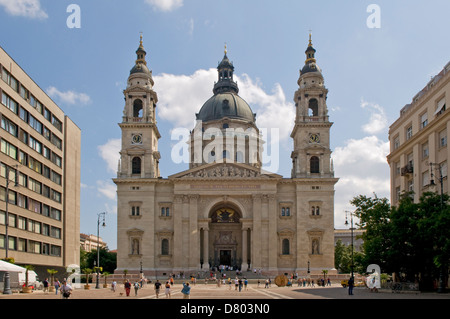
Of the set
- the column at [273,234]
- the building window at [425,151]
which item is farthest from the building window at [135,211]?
the building window at [425,151]

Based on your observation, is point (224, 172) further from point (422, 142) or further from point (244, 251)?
point (422, 142)

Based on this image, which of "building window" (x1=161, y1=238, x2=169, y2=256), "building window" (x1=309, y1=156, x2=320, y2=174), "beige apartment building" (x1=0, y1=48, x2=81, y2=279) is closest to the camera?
"beige apartment building" (x1=0, y1=48, x2=81, y2=279)

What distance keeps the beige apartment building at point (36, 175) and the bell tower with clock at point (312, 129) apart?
32424 mm

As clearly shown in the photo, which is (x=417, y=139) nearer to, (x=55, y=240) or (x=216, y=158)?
(x=55, y=240)

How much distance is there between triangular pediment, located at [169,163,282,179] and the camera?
8081 centimetres

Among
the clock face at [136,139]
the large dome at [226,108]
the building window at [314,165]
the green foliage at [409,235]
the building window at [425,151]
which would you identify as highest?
the large dome at [226,108]

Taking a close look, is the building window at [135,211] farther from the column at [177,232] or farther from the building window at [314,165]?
the building window at [314,165]

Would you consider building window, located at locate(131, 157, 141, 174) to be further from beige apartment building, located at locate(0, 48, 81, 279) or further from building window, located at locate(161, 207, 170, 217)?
beige apartment building, located at locate(0, 48, 81, 279)

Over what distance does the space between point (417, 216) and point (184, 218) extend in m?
43.4

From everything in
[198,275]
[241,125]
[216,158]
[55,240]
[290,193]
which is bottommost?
[198,275]

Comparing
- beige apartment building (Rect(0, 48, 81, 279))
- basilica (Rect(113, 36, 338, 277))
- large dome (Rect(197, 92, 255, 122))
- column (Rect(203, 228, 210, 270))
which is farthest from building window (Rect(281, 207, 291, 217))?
beige apartment building (Rect(0, 48, 81, 279))

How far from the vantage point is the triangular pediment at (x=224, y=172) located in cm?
8081
